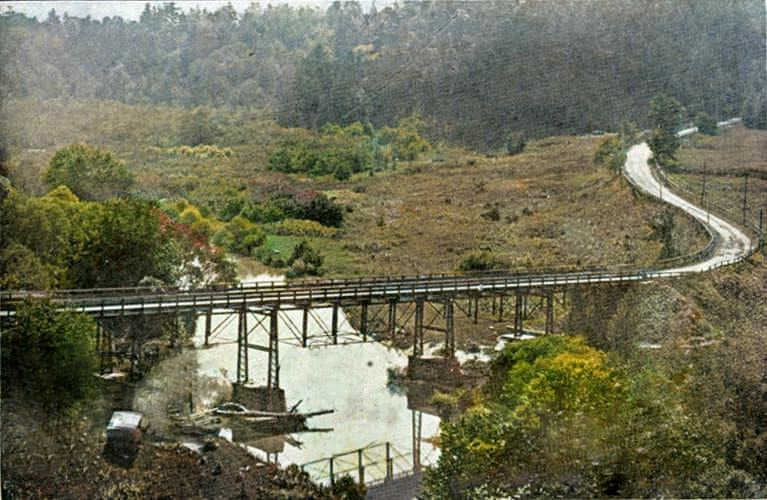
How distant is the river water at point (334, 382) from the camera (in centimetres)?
793

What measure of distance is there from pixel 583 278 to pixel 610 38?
80.1 inches

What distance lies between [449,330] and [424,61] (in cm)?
222

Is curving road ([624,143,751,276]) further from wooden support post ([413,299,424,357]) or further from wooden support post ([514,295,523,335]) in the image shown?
wooden support post ([413,299,424,357])

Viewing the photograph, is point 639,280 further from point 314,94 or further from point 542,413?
point 314,94

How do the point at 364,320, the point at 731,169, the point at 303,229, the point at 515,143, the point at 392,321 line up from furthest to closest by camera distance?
the point at 731,169 < the point at 515,143 < the point at 392,321 < the point at 364,320 < the point at 303,229

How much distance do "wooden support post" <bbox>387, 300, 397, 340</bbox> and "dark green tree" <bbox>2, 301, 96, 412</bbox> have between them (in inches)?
93.0

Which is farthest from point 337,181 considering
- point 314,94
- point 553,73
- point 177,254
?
point 553,73

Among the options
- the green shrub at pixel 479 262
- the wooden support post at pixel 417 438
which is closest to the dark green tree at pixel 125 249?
the wooden support post at pixel 417 438

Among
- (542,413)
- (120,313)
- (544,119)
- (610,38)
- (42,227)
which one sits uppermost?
(610,38)

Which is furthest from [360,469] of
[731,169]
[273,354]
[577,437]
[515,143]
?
[731,169]

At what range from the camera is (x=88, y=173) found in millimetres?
7828

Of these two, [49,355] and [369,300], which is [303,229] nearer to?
[369,300]

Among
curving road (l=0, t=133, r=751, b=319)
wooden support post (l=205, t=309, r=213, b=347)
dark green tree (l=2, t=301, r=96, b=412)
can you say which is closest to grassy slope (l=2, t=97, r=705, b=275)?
curving road (l=0, t=133, r=751, b=319)

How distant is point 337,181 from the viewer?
28.3 feet
